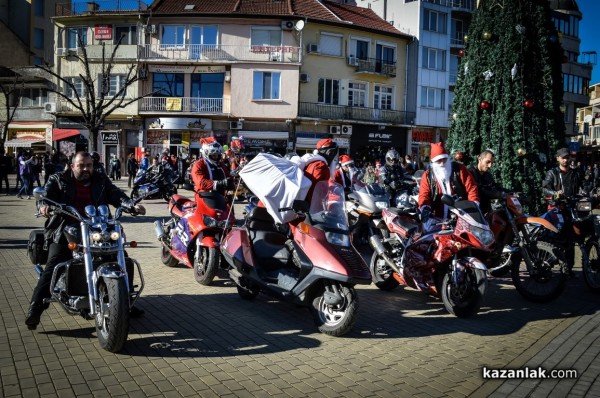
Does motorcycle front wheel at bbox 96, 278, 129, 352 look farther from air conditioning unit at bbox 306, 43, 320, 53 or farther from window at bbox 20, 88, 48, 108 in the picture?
window at bbox 20, 88, 48, 108

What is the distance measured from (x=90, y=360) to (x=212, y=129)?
3343 cm

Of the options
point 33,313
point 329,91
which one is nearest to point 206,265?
point 33,313

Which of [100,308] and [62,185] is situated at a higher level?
[62,185]

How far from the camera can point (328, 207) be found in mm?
6039

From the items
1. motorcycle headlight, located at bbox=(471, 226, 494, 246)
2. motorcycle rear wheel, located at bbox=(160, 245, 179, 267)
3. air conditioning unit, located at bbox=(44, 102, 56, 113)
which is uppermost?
air conditioning unit, located at bbox=(44, 102, 56, 113)

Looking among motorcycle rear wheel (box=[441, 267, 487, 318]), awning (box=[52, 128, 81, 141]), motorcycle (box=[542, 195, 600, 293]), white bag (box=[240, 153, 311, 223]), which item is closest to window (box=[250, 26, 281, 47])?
awning (box=[52, 128, 81, 141])

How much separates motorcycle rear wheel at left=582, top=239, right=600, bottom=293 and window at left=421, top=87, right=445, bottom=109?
35.6m

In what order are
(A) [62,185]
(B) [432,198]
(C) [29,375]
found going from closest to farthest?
(C) [29,375]
(A) [62,185]
(B) [432,198]

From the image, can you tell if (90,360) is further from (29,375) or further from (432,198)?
(432,198)

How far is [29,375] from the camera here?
4473 millimetres

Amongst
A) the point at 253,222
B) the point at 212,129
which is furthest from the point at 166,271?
the point at 212,129

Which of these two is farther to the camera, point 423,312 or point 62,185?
point 423,312

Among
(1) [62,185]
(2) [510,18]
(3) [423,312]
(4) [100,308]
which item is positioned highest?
(2) [510,18]

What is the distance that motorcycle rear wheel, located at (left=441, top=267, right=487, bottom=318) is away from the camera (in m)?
6.34
